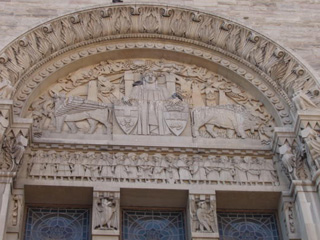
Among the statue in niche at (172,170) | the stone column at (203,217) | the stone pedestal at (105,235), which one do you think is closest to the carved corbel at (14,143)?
the stone pedestal at (105,235)

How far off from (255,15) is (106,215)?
5.98m

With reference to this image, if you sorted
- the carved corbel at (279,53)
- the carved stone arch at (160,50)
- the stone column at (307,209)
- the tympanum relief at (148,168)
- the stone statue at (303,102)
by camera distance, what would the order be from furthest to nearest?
1. the carved corbel at (279,53)
2. the carved stone arch at (160,50)
3. the stone statue at (303,102)
4. the tympanum relief at (148,168)
5. the stone column at (307,209)

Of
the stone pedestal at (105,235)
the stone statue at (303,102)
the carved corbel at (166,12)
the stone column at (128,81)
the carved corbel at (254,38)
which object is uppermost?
the carved corbel at (166,12)

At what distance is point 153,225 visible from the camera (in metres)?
11.3

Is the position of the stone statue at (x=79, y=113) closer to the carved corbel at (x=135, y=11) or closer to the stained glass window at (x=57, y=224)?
the stained glass window at (x=57, y=224)

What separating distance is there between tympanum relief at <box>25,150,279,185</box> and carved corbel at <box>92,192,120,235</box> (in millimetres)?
351

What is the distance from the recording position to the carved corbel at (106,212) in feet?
34.4

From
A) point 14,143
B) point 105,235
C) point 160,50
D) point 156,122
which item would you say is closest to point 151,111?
point 156,122

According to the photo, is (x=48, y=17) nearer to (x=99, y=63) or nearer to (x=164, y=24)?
(x=99, y=63)

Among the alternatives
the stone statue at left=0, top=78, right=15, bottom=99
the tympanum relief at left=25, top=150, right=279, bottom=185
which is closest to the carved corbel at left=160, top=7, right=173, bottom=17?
the tympanum relief at left=25, top=150, right=279, bottom=185

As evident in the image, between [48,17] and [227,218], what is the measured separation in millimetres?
5629

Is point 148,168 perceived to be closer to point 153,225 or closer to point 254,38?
point 153,225

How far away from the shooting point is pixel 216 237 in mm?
10555

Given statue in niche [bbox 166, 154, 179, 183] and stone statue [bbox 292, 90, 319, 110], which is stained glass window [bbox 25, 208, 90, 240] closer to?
statue in niche [bbox 166, 154, 179, 183]
